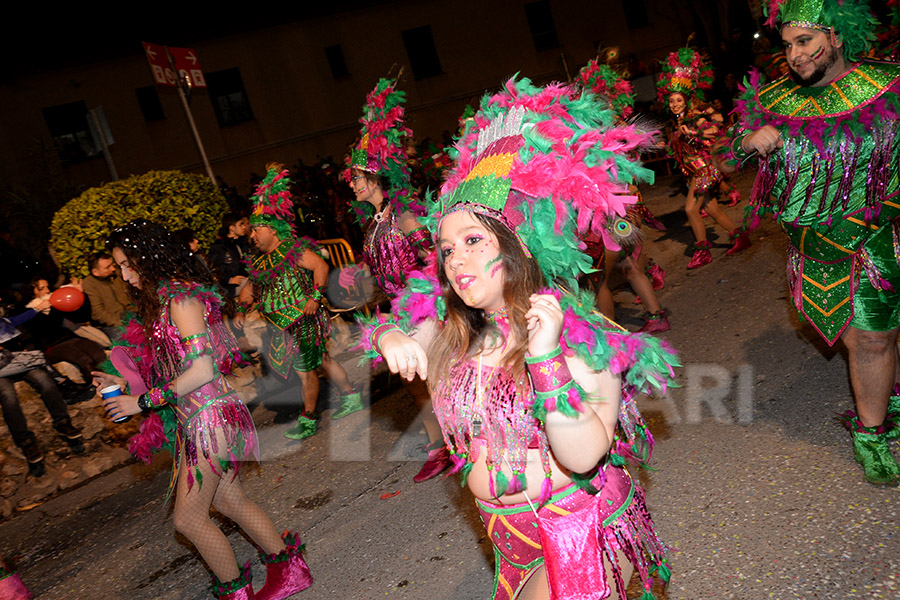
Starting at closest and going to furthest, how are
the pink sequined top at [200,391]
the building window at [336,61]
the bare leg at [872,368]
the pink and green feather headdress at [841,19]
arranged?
the pink and green feather headdress at [841,19] < the bare leg at [872,368] < the pink sequined top at [200,391] < the building window at [336,61]

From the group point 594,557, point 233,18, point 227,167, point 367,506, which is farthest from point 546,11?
point 594,557

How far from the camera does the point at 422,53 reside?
86.7 feet

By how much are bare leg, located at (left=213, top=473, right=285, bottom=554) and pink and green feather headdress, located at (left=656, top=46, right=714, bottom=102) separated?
6.45 m

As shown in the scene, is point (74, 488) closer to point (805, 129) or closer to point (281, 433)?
point (281, 433)

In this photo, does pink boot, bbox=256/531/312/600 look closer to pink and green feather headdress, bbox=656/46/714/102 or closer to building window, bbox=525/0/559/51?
pink and green feather headdress, bbox=656/46/714/102

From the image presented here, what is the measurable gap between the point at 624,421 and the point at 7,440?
22.3 feet

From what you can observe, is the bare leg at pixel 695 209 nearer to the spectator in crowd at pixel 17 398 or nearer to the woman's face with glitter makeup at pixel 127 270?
the woman's face with glitter makeup at pixel 127 270

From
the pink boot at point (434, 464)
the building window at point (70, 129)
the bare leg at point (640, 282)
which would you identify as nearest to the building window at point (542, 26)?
the building window at point (70, 129)

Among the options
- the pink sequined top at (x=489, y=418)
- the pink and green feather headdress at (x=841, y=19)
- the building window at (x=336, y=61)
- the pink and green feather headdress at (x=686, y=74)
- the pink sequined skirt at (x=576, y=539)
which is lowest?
the pink sequined skirt at (x=576, y=539)

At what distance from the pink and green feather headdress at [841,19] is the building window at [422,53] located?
80.0ft

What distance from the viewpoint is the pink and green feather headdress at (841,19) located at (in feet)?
9.72

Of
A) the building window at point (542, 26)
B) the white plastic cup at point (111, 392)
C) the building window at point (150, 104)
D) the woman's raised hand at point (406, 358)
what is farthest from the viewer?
the building window at point (542, 26)

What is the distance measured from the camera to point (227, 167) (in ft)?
77.8

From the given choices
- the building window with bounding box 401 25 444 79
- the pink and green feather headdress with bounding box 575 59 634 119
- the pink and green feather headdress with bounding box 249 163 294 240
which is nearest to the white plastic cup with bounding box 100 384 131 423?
the pink and green feather headdress with bounding box 249 163 294 240
